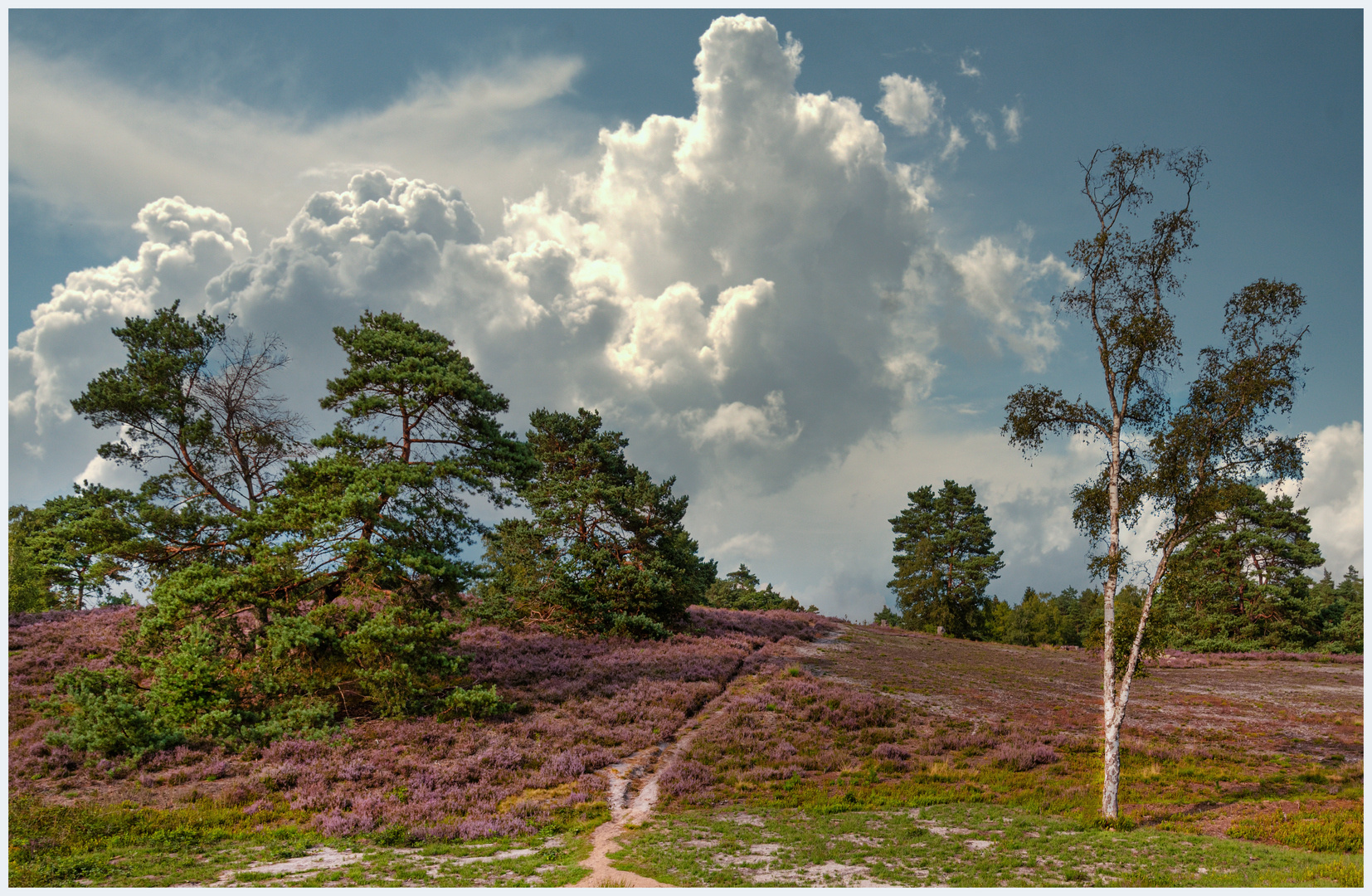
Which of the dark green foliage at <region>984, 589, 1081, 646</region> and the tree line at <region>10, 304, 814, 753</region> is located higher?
the tree line at <region>10, 304, 814, 753</region>

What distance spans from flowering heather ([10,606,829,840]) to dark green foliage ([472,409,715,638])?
4.00 metres

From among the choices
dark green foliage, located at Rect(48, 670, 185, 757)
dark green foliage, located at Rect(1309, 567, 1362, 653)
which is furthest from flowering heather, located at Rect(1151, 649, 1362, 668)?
dark green foliage, located at Rect(48, 670, 185, 757)

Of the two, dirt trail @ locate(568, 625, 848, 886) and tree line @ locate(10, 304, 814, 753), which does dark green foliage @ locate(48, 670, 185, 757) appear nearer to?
tree line @ locate(10, 304, 814, 753)

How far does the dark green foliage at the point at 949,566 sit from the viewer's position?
62000 millimetres

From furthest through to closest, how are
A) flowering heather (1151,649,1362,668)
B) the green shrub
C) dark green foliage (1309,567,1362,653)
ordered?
1. dark green foliage (1309,567,1362,653)
2. flowering heather (1151,649,1362,668)
3. the green shrub

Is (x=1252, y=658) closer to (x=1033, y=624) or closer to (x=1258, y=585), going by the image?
(x=1258, y=585)

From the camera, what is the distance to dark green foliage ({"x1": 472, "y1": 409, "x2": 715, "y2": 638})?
32.3m

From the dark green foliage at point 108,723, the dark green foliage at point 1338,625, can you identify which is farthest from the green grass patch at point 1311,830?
the dark green foliage at point 1338,625

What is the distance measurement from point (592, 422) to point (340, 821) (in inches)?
959

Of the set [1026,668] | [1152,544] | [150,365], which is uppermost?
[150,365]

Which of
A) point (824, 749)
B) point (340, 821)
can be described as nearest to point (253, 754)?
point (340, 821)

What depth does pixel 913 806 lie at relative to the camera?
52.3 ft

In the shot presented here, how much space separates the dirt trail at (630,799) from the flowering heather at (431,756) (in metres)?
0.45

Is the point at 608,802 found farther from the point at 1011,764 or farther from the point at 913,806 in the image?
the point at 1011,764
